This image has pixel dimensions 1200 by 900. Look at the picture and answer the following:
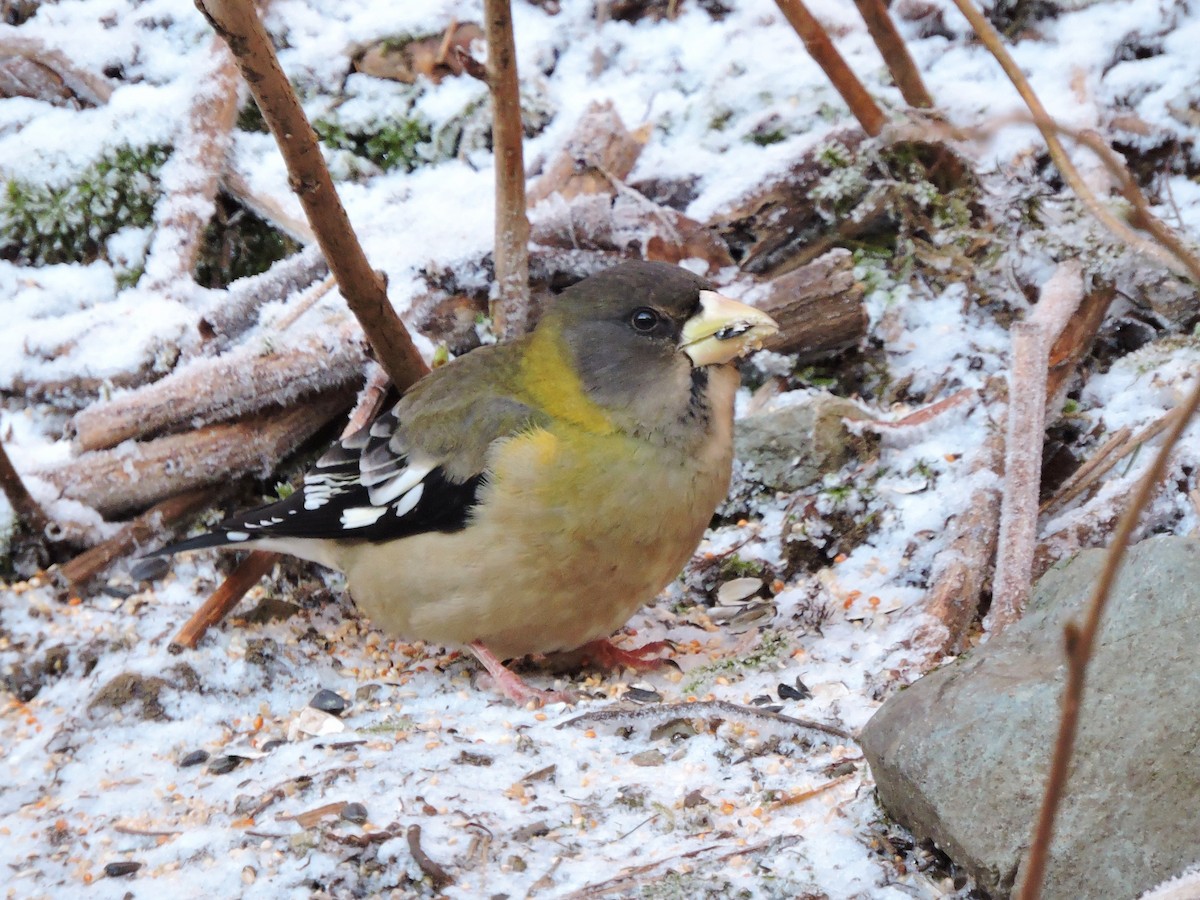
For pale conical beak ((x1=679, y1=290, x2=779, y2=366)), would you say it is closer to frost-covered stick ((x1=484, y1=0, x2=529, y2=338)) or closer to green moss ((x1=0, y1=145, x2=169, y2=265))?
frost-covered stick ((x1=484, y1=0, x2=529, y2=338))

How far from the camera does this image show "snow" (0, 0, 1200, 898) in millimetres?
2404

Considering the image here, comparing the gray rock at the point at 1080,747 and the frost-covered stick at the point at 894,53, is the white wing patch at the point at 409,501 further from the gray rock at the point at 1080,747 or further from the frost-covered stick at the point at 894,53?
the frost-covered stick at the point at 894,53

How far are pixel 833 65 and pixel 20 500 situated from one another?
3.02 metres

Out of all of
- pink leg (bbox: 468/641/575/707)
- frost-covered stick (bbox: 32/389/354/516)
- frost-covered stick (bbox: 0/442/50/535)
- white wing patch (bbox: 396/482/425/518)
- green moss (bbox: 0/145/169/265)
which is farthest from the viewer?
green moss (bbox: 0/145/169/265)

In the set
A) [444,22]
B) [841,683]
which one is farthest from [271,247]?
[841,683]

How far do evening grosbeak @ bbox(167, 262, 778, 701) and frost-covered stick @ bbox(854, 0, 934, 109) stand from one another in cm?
148

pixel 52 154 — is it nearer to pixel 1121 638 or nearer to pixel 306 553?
pixel 306 553

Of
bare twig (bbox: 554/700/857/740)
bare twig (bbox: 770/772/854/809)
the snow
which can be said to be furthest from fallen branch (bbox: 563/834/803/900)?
bare twig (bbox: 554/700/857/740)

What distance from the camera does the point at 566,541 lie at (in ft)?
10.2

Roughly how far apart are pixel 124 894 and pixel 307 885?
38 cm

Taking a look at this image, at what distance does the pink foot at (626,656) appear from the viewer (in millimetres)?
3412

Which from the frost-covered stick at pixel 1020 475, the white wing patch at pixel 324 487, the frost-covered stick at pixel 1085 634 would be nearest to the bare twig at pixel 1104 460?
the frost-covered stick at pixel 1020 475

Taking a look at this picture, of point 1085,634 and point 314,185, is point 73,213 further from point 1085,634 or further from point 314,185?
point 1085,634

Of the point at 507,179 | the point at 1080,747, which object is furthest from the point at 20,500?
the point at 1080,747
